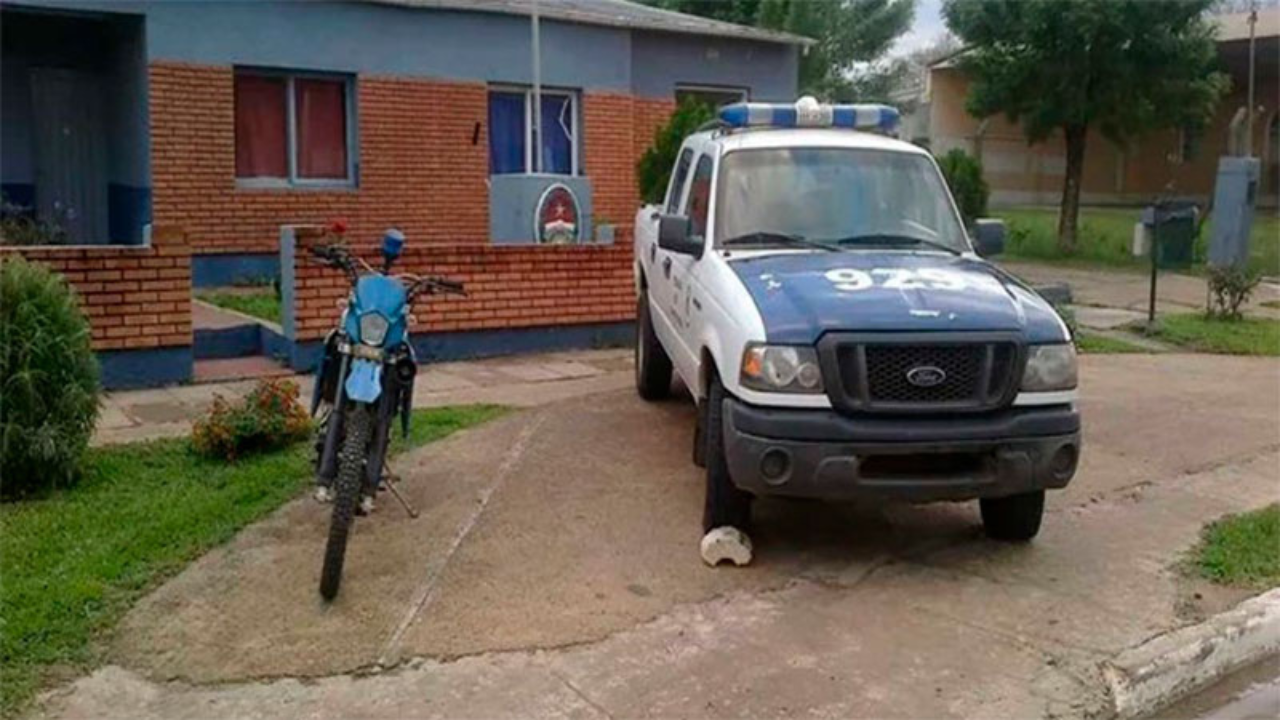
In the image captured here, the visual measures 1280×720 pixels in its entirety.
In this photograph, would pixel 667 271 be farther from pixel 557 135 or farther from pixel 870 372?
pixel 557 135

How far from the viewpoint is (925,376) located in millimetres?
5156

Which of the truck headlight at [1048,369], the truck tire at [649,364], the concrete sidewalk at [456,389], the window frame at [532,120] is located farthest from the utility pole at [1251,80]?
the truck headlight at [1048,369]

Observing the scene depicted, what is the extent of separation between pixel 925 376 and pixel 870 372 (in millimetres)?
239

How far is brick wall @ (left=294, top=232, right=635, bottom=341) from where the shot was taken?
945cm

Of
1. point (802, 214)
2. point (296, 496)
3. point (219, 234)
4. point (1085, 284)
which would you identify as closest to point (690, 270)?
point (802, 214)

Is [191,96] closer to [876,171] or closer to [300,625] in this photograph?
[876,171]

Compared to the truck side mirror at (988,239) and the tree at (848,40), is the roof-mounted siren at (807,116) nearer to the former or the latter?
the truck side mirror at (988,239)

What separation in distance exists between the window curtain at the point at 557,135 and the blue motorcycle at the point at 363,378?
10476 millimetres

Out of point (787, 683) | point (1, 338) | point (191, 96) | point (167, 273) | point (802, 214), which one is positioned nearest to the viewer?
point (787, 683)

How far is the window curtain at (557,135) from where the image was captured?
16000 millimetres

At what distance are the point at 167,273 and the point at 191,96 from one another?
5000 mm

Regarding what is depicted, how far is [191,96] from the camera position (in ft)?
42.2

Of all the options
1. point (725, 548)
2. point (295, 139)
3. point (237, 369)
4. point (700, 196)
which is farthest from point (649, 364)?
point (295, 139)

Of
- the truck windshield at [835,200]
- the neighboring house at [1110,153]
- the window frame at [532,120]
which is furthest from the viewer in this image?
the neighboring house at [1110,153]
